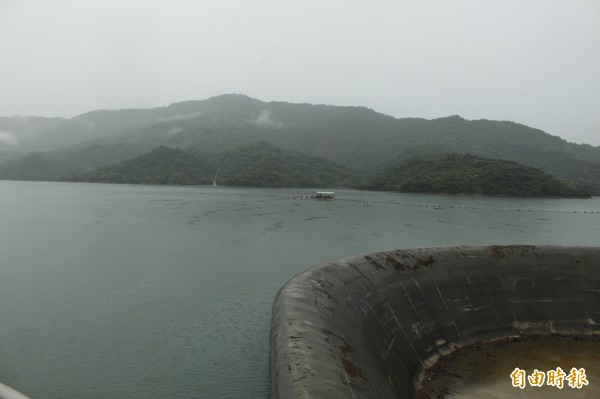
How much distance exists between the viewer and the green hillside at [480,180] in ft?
262

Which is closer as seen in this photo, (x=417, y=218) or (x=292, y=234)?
(x=292, y=234)

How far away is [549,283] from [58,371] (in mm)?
11442

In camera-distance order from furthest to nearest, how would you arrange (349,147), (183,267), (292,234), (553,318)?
(349,147) < (292,234) < (183,267) < (553,318)

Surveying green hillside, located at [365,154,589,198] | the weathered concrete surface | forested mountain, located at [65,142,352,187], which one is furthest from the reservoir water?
forested mountain, located at [65,142,352,187]

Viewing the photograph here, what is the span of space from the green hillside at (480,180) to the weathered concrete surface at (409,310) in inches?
2978

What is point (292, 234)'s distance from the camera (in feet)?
94.9

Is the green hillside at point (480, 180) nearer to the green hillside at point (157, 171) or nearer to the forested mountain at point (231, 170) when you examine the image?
the forested mountain at point (231, 170)

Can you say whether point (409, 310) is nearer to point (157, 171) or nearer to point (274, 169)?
point (274, 169)

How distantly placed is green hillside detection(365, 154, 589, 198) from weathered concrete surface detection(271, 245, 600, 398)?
75.6 m

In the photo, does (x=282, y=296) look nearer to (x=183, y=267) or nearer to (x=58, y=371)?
(x=58, y=371)

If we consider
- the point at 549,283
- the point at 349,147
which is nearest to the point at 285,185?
the point at 349,147

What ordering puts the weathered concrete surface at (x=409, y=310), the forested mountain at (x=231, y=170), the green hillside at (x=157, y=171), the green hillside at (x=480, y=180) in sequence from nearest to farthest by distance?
the weathered concrete surface at (x=409, y=310) → the green hillside at (x=480, y=180) → the forested mountain at (x=231, y=170) → the green hillside at (x=157, y=171)

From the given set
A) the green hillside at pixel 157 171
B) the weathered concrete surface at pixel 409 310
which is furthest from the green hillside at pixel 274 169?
the weathered concrete surface at pixel 409 310

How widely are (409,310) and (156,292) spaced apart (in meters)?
8.79
